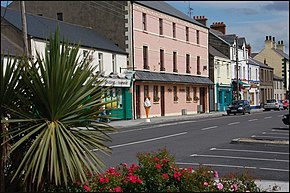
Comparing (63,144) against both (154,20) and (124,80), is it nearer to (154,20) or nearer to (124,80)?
(124,80)

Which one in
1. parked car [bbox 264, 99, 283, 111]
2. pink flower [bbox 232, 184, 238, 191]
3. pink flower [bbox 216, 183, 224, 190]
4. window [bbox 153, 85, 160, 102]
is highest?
window [bbox 153, 85, 160, 102]

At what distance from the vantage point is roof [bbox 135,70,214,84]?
38953 millimetres

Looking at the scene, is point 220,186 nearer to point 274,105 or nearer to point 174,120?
point 174,120

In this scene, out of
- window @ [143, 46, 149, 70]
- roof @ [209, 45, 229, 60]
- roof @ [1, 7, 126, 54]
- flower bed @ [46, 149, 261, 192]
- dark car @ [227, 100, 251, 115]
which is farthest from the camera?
roof @ [209, 45, 229, 60]

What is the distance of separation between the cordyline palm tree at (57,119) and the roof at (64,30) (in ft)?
58.0

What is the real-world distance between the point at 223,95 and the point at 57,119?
5439 centimetres

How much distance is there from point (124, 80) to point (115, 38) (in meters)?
4.57

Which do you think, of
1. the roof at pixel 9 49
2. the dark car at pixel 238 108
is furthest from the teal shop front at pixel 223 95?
Result: the roof at pixel 9 49

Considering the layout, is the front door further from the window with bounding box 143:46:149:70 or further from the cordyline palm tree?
the cordyline palm tree

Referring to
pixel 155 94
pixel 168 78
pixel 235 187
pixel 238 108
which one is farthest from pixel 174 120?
pixel 235 187

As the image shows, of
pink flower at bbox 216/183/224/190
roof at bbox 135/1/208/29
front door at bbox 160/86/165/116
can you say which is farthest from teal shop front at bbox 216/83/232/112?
pink flower at bbox 216/183/224/190

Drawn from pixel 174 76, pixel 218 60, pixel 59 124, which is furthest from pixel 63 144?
pixel 218 60

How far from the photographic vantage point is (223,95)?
196 ft

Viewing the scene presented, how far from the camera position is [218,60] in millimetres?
58125
